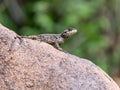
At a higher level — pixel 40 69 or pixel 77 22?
pixel 77 22

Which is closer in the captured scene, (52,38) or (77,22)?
(52,38)

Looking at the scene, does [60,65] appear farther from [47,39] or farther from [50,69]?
[47,39]

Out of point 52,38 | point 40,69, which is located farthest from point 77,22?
point 40,69

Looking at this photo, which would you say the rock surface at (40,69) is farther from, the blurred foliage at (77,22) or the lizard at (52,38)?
the blurred foliage at (77,22)

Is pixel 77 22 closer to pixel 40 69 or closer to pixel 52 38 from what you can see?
pixel 52 38

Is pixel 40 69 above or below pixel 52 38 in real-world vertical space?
below

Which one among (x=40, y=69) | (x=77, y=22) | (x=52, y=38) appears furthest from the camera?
(x=77, y=22)

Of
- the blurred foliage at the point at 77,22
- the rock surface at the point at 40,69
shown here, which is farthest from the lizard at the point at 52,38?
the blurred foliage at the point at 77,22

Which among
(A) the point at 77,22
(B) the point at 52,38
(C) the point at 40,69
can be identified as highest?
(A) the point at 77,22

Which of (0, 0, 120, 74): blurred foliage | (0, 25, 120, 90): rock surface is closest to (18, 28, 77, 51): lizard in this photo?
(0, 25, 120, 90): rock surface

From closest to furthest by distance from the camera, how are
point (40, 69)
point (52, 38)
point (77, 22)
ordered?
point (40, 69)
point (52, 38)
point (77, 22)
